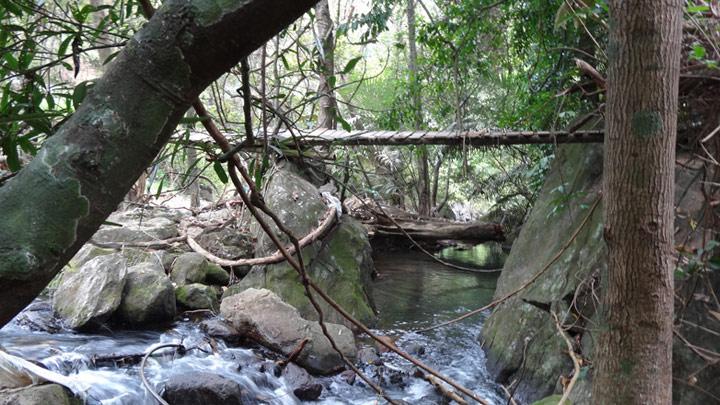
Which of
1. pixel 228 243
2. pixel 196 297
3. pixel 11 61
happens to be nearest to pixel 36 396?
pixel 11 61

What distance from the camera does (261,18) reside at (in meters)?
0.59

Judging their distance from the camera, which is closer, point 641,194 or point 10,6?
point 10,6

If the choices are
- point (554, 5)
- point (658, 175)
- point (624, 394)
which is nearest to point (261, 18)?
point (658, 175)

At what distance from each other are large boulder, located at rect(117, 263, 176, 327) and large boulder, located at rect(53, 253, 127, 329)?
0.10 m

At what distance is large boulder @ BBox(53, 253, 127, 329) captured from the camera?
4.24m

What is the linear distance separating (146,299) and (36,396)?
73.7 inches

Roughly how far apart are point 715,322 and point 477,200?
→ 11484 mm

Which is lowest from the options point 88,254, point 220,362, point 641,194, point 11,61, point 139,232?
point 220,362

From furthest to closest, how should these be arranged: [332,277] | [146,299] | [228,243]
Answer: [228,243], [332,277], [146,299]

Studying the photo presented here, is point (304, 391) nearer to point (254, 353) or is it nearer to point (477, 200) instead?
point (254, 353)

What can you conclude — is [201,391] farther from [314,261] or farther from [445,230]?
[445,230]

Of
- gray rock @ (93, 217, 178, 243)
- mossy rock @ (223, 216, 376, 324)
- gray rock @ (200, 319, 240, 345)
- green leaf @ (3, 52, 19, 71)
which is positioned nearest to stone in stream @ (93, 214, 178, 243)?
gray rock @ (93, 217, 178, 243)

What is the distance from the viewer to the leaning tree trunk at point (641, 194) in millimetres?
1297

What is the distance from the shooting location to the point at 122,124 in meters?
0.57
